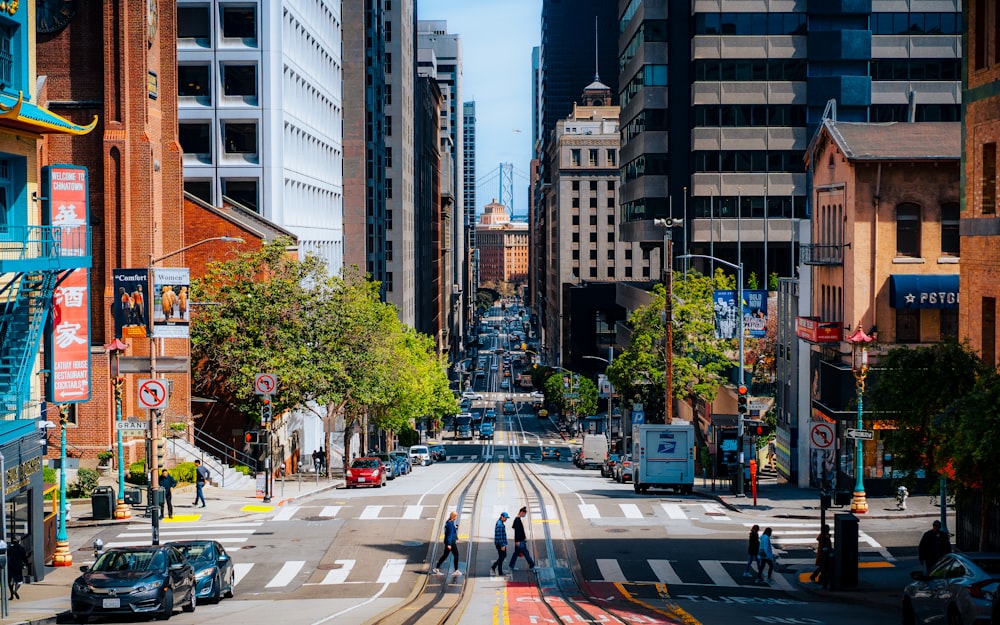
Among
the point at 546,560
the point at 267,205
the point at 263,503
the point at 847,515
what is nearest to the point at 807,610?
the point at 847,515

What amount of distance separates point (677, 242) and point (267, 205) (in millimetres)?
36388

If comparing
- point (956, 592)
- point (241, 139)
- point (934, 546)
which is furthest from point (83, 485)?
point (241, 139)

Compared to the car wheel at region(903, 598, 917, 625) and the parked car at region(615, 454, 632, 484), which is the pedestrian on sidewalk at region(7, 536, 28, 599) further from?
the parked car at region(615, 454, 632, 484)

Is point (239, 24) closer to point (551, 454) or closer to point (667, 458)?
point (667, 458)

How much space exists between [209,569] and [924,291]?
2961 cm

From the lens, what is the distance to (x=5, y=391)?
29719 millimetres

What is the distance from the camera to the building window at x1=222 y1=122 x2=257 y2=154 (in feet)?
238

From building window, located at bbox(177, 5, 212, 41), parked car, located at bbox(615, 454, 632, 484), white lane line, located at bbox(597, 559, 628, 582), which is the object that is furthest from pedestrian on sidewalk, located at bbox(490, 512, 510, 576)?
building window, located at bbox(177, 5, 212, 41)

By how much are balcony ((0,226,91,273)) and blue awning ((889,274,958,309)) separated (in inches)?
1144

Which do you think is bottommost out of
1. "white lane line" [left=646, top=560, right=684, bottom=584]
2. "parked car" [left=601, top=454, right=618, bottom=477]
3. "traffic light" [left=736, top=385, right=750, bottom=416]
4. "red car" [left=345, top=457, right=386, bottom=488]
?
"parked car" [left=601, top=454, right=618, bottom=477]

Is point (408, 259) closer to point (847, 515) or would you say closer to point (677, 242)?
point (677, 242)

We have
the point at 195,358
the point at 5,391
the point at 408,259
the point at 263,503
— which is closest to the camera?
the point at 5,391

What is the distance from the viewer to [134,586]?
24.3 m

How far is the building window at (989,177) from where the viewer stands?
100 feet
